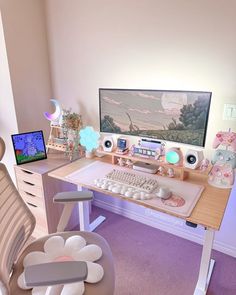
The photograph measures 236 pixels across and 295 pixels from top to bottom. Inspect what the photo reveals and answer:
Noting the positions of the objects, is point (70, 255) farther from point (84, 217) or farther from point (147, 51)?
point (147, 51)

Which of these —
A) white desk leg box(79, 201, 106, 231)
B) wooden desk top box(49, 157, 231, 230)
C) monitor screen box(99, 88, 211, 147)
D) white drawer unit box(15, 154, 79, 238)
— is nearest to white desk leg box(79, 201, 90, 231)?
white desk leg box(79, 201, 106, 231)

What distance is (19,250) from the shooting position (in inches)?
43.5

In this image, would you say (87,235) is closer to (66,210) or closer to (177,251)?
(66,210)

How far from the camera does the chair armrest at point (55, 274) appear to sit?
74cm

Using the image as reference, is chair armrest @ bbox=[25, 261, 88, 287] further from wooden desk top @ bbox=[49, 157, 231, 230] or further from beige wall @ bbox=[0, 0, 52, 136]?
beige wall @ bbox=[0, 0, 52, 136]

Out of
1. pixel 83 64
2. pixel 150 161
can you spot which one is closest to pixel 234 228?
pixel 150 161

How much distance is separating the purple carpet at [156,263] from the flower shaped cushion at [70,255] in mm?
604

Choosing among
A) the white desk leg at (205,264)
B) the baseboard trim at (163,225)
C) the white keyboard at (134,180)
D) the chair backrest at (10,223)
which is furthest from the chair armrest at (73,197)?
the baseboard trim at (163,225)

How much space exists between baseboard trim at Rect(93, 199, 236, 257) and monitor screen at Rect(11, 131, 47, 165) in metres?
0.80

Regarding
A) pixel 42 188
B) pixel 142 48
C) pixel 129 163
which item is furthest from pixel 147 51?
pixel 42 188

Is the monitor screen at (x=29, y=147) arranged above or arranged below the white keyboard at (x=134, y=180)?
above

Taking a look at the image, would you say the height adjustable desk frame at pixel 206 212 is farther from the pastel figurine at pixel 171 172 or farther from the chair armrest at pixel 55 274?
the chair armrest at pixel 55 274

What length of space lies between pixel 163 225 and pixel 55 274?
1418 millimetres

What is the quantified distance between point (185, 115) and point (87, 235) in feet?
2.87
